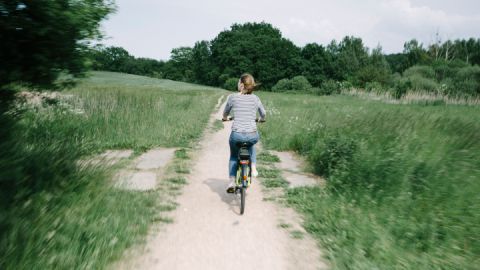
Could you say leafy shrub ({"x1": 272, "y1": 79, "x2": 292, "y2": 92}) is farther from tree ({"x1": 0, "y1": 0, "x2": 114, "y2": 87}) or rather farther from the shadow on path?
tree ({"x1": 0, "y1": 0, "x2": 114, "y2": 87})

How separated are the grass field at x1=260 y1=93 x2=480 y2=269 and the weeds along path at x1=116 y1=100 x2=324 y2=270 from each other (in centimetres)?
51

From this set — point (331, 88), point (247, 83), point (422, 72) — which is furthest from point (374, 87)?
point (247, 83)

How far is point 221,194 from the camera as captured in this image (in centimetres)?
614

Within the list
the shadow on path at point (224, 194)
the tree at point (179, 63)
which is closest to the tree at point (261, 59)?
the tree at point (179, 63)

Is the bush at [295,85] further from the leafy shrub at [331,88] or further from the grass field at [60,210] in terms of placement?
the grass field at [60,210]

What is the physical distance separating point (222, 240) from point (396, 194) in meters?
3.19

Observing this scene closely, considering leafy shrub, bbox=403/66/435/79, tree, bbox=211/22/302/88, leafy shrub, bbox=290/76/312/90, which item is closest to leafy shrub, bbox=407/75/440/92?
leafy shrub, bbox=403/66/435/79

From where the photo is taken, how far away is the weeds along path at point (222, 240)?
3729 mm

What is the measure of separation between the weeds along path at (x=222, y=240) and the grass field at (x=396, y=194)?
51 cm

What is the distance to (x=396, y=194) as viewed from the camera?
5.51 metres

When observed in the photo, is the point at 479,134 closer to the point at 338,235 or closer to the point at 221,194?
the point at 338,235

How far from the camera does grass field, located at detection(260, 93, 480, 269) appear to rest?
404 centimetres

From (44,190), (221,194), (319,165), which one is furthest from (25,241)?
(319,165)

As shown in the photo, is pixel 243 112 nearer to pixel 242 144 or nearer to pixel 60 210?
pixel 242 144
